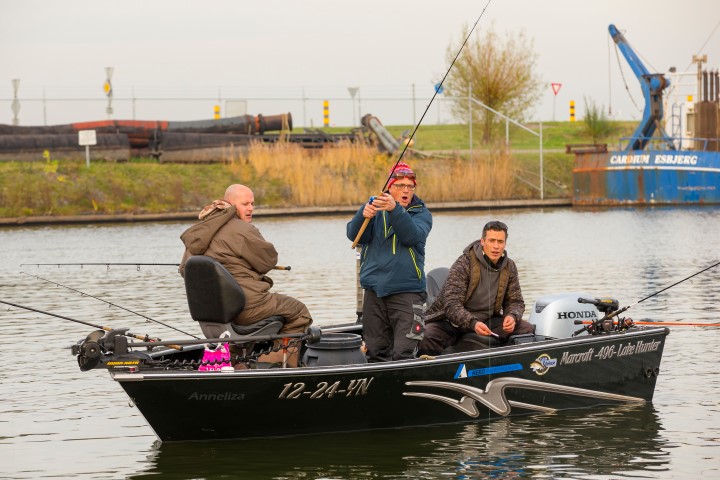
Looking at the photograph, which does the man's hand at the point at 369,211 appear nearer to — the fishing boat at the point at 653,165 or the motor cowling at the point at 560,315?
the motor cowling at the point at 560,315

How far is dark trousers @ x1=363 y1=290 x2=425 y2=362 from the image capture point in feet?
31.3

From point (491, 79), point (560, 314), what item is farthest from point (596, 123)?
point (560, 314)

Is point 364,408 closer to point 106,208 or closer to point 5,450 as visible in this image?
point 5,450

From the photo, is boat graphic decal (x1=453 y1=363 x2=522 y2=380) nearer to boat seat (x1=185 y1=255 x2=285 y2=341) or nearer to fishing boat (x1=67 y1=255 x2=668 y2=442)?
fishing boat (x1=67 y1=255 x2=668 y2=442)

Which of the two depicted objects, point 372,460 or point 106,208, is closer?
point 372,460

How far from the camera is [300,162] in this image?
38.4 meters

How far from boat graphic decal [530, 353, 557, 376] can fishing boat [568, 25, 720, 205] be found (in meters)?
29.6

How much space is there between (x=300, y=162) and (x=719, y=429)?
29.4m

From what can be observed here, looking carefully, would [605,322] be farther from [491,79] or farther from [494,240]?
[491,79]

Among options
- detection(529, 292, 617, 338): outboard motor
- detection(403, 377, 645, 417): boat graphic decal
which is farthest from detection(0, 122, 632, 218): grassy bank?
detection(403, 377, 645, 417): boat graphic decal

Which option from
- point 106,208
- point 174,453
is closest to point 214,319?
point 174,453

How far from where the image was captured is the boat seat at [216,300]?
880cm

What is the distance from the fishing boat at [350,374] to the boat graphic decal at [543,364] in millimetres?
10

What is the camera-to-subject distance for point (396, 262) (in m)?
9.48
